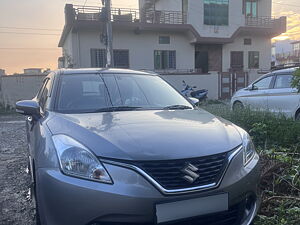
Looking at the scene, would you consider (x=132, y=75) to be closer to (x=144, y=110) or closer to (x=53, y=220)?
(x=144, y=110)

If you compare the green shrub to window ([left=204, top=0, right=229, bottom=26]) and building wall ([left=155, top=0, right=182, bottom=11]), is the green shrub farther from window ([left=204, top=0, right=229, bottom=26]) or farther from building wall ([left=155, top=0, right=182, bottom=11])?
building wall ([left=155, top=0, right=182, bottom=11])

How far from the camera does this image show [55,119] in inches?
112

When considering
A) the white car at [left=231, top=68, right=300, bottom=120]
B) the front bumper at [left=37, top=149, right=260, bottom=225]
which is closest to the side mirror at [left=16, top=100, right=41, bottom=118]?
the front bumper at [left=37, top=149, right=260, bottom=225]

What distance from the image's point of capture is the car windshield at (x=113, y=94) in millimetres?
3258

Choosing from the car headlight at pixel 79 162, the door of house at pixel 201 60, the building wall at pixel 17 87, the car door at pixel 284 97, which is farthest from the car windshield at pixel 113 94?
the door of house at pixel 201 60

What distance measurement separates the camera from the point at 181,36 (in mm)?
22234

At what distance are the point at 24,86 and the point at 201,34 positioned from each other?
12596 mm

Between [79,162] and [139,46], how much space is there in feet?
64.1

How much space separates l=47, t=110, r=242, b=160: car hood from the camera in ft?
7.07

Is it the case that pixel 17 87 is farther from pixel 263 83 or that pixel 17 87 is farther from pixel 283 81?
pixel 283 81

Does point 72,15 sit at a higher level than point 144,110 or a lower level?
higher

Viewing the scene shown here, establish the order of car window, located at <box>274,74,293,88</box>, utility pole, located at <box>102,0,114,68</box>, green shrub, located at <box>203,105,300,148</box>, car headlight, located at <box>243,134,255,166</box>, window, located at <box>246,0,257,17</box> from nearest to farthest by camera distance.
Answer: car headlight, located at <box>243,134,255,166</box> < green shrub, located at <box>203,105,300,148</box> < car window, located at <box>274,74,293,88</box> < utility pole, located at <box>102,0,114,68</box> < window, located at <box>246,0,257,17</box>

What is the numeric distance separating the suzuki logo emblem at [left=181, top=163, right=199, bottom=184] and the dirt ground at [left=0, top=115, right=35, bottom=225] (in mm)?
2057

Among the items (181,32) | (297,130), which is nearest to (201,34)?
(181,32)
